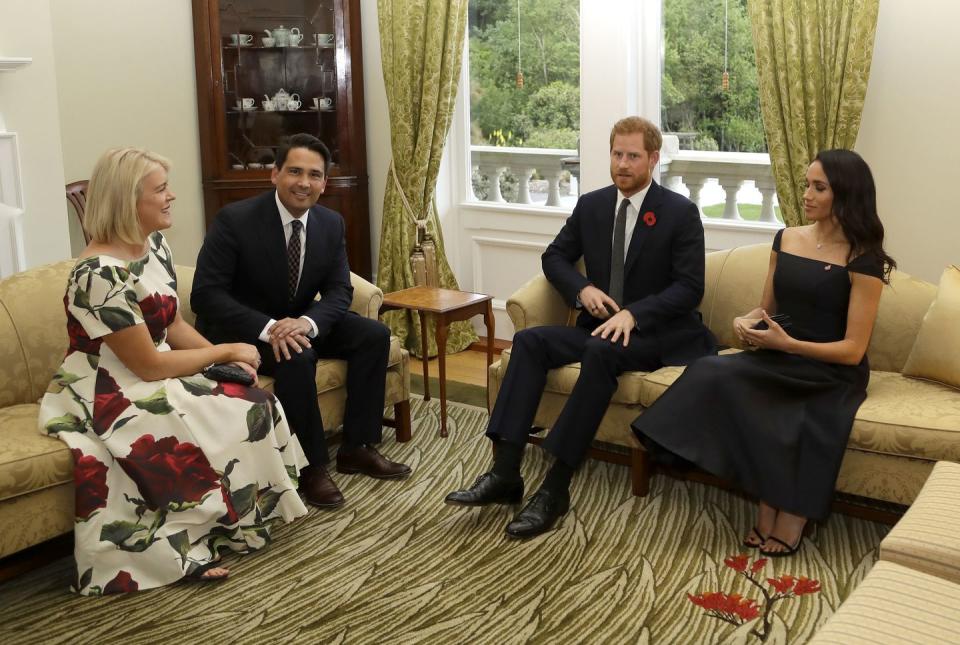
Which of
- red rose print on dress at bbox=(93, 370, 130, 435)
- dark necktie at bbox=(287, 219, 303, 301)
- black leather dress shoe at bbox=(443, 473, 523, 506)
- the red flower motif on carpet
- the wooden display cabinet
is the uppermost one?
the wooden display cabinet

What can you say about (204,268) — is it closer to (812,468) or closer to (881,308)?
(812,468)

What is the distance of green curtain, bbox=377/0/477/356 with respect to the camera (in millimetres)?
5263

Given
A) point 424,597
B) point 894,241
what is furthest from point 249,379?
point 894,241

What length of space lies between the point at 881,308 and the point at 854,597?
1810mm

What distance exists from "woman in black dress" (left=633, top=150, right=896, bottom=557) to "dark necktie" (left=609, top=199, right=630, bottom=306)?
58 centimetres

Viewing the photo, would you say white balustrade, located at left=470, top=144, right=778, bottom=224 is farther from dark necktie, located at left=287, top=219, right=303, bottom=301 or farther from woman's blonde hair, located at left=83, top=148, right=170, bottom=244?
woman's blonde hair, located at left=83, top=148, right=170, bottom=244

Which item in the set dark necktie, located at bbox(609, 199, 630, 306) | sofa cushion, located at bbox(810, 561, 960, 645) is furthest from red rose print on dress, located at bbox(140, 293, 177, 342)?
sofa cushion, located at bbox(810, 561, 960, 645)

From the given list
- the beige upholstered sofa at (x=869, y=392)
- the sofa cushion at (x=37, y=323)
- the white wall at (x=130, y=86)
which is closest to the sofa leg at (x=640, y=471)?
the beige upholstered sofa at (x=869, y=392)

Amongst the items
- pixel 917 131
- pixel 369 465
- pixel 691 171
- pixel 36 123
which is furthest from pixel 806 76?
pixel 36 123

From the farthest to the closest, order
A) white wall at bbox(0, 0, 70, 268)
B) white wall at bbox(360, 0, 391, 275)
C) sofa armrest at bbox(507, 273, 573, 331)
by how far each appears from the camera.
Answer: white wall at bbox(360, 0, 391, 275) < white wall at bbox(0, 0, 70, 268) < sofa armrest at bbox(507, 273, 573, 331)

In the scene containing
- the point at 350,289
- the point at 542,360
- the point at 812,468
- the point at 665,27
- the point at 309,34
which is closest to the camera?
the point at 812,468

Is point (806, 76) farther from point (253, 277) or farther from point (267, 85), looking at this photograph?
point (267, 85)

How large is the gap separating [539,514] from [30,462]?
1.53m

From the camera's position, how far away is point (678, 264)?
3.66 meters
